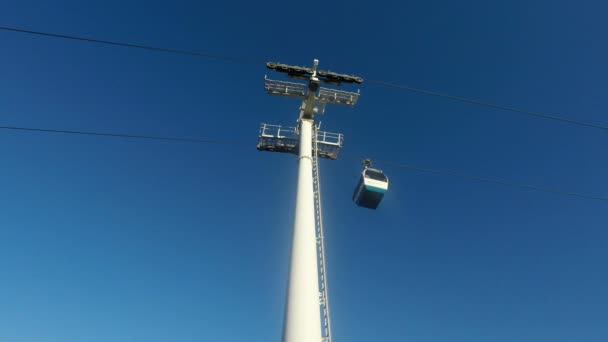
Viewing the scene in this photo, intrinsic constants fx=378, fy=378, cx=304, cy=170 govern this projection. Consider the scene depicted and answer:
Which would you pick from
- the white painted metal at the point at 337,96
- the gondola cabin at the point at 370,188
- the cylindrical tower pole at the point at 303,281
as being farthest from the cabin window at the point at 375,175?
the white painted metal at the point at 337,96

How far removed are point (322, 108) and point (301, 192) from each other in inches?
216

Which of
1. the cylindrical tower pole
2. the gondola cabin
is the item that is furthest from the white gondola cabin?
the cylindrical tower pole

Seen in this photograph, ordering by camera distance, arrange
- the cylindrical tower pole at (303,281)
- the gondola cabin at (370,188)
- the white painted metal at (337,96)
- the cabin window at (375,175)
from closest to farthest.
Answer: the cylindrical tower pole at (303,281) < the gondola cabin at (370,188) < the cabin window at (375,175) < the white painted metal at (337,96)

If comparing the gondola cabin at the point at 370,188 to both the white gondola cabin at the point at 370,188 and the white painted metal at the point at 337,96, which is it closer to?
the white gondola cabin at the point at 370,188

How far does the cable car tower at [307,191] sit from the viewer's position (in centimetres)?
1027

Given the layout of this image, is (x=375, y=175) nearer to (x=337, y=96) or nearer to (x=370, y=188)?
(x=370, y=188)

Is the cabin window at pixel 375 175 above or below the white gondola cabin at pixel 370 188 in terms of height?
above

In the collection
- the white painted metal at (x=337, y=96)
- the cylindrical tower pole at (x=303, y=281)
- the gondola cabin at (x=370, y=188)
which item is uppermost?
the white painted metal at (x=337, y=96)

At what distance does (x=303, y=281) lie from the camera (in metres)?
10.7

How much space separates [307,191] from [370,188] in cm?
322

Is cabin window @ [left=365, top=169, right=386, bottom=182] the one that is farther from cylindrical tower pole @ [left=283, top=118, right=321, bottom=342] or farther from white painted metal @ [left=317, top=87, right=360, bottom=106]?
white painted metal @ [left=317, top=87, right=360, bottom=106]

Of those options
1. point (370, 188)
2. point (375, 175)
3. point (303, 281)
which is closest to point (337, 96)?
point (375, 175)

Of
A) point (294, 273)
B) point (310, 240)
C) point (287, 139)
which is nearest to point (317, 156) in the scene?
point (287, 139)

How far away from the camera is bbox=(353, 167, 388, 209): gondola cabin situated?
49.5 ft
